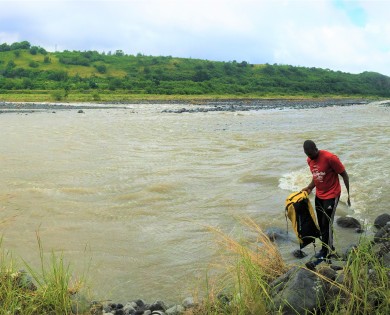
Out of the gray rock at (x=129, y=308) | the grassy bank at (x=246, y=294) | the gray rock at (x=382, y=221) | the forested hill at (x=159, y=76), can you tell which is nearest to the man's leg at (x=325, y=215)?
the gray rock at (x=382, y=221)

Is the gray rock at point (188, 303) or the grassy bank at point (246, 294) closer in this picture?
the grassy bank at point (246, 294)

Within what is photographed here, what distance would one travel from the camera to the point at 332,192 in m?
7.33

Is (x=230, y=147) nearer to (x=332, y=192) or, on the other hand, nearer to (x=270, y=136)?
(x=270, y=136)

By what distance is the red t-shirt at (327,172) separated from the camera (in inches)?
286

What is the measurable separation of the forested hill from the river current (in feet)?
200

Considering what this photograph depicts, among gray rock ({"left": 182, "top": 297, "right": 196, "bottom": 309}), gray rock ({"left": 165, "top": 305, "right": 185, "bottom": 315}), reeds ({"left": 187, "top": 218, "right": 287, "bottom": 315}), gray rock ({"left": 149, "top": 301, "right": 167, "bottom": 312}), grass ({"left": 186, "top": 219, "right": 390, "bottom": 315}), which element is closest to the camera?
grass ({"left": 186, "top": 219, "right": 390, "bottom": 315})

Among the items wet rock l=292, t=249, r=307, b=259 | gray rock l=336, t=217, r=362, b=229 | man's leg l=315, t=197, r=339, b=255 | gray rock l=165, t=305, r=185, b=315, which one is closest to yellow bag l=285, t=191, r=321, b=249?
man's leg l=315, t=197, r=339, b=255

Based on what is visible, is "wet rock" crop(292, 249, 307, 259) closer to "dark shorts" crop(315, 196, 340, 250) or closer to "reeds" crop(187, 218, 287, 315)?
"dark shorts" crop(315, 196, 340, 250)

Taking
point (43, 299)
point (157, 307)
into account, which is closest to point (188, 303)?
point (157, 307)

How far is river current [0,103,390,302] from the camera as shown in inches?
297

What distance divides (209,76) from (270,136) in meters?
85.5

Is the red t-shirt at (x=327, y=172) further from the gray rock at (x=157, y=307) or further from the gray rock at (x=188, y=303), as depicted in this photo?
the gray rock at (x=157, y=307)

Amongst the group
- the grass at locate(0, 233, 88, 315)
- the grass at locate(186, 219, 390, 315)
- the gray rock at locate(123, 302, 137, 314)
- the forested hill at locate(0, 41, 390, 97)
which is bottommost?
the gray rock at locate(123, 302, 137, 314)

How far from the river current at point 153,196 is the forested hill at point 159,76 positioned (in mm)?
60852
